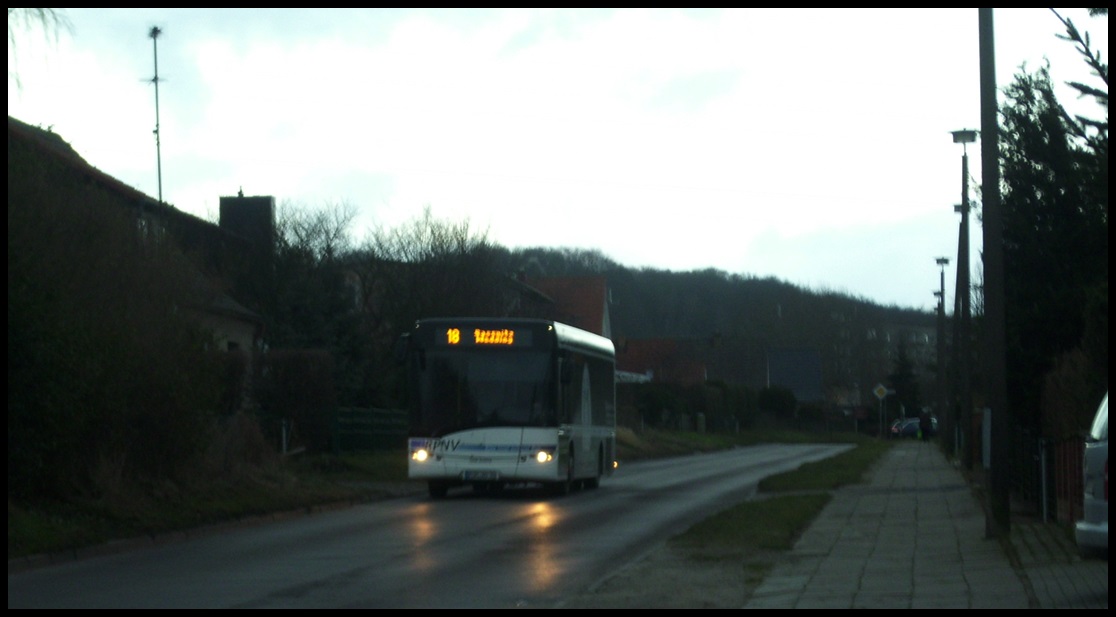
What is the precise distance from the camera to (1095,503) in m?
9.30

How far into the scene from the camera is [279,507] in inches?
785

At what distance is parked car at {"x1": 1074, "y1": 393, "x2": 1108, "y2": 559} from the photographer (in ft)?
30.2

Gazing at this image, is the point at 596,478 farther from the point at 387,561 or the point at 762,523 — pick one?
the point at 387,561

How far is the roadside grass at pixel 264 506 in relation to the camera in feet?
47.3

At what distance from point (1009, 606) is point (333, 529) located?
10.4 m

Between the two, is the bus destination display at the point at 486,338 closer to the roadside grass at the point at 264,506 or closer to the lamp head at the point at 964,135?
the roadside grass at the point at 264,506

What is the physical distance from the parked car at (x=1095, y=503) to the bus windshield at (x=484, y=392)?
47.4ft

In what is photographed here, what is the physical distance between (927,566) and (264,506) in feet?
34.5

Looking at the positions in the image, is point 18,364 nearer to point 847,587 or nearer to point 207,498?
point 207,498

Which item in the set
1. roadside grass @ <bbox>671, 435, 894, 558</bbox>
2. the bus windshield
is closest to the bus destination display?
the bus windshield

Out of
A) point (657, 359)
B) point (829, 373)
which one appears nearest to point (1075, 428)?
point (657, 359)

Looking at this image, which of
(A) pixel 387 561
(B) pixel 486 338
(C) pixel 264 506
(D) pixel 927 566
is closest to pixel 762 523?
(D) pixel 927 566

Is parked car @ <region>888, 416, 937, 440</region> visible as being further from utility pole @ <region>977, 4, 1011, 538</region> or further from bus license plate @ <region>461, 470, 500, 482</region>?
utility pole @ <region>977, 4, 1011, 538</region>

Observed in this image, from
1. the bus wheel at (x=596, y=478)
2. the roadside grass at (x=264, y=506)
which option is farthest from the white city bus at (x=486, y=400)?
the bus wheel at (x=596, y=478)
